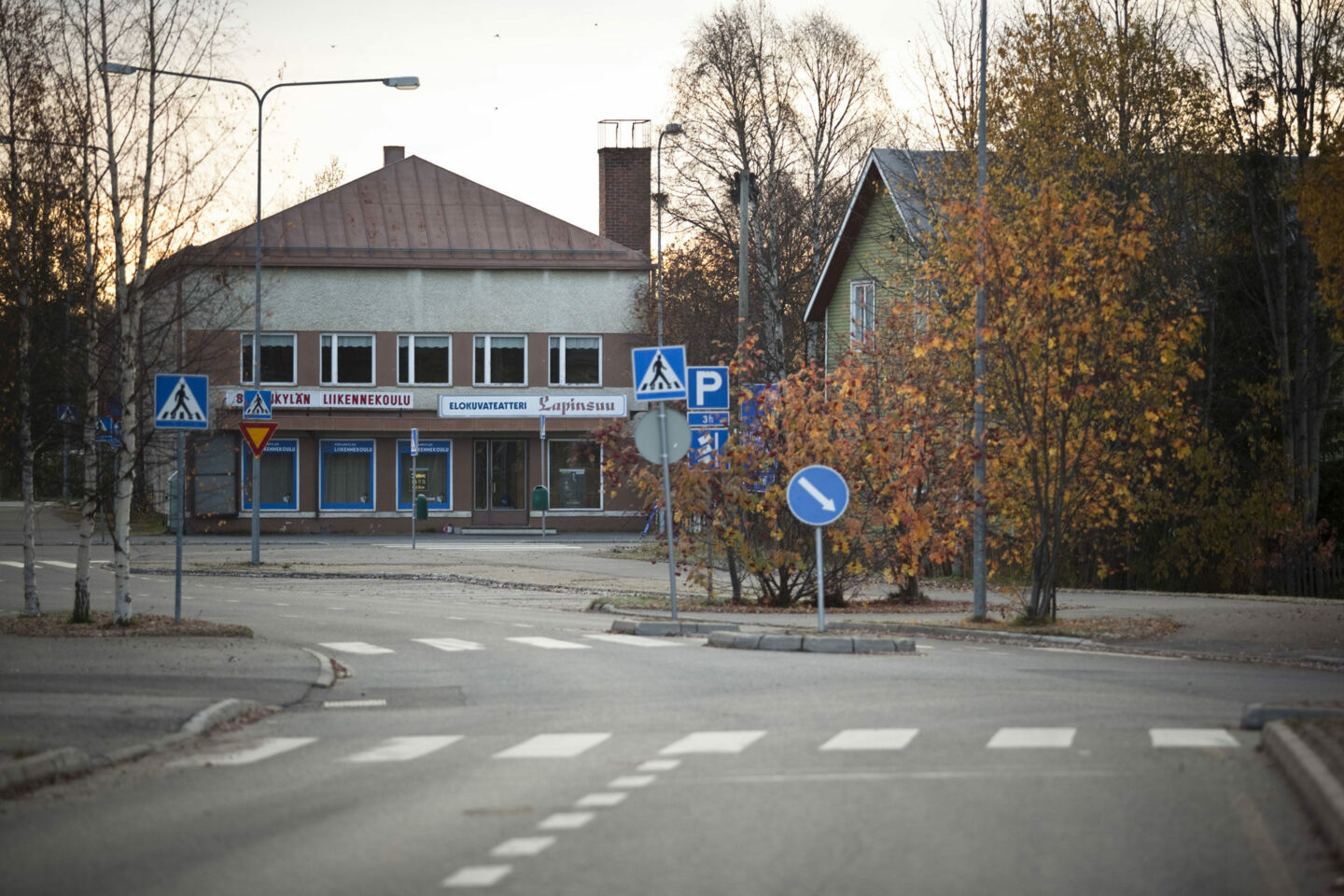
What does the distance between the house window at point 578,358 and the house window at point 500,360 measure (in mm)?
1079

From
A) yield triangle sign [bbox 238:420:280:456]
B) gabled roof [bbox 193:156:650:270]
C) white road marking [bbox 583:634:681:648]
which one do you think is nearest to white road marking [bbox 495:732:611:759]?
white road marking [bbox 583:634:681:648]

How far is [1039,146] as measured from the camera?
1310 inches

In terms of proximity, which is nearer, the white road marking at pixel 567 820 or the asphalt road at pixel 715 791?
the asphalt road at pixel 715 791

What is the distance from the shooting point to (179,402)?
65.1 feet

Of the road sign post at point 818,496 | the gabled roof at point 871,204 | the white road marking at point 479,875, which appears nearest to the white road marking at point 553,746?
the white road marking at point 479,875

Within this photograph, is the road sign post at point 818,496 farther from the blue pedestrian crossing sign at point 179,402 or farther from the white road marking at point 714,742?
the white road marking at point 714,742

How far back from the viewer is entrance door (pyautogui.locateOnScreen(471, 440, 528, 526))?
57250mm

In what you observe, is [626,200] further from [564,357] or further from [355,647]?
[355,647]

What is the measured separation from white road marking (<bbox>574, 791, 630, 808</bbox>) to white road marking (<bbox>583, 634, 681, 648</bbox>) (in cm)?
976

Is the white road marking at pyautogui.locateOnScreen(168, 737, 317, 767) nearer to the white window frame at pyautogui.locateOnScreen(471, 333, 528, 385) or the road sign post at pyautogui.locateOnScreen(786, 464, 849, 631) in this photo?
the road sign post at pyautogui.locateOnScreen(786, 464, 849, 631)

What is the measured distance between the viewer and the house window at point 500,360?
5703 cm

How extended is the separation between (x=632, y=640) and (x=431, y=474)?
125 feet

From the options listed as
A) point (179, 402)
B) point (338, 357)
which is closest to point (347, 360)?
point (338, 357)

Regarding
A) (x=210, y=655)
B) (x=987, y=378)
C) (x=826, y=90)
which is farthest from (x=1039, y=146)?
(x=210, y=655)
